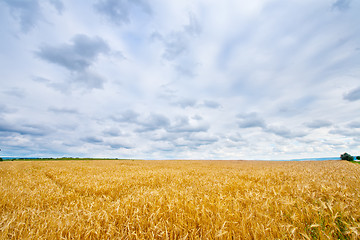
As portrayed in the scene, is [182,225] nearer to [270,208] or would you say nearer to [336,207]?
[270,208]

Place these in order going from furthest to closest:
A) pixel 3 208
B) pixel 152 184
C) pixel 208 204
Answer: pixel 152 184, pixel 3 208, pixel 208 204

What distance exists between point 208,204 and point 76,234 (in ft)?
9.88

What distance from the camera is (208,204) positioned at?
15.0 feet

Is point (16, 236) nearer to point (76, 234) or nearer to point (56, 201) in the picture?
point (76, 234)

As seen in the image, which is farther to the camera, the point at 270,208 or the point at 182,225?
the point at 270,208

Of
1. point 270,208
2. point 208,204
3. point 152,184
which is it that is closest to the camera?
point 270,208


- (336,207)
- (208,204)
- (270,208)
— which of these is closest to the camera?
(336,207)

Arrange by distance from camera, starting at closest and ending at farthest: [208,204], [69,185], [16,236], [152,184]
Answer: [16,236], [208,204], [69,185], [152,184]

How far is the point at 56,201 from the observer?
609cm

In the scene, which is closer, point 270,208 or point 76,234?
point 76,234

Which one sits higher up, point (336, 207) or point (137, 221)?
point (336, 207)

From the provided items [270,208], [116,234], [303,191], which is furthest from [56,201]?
[303,191]

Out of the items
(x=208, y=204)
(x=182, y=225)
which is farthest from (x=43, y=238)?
(x=208, y=204)

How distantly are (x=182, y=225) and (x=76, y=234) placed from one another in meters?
2.00
